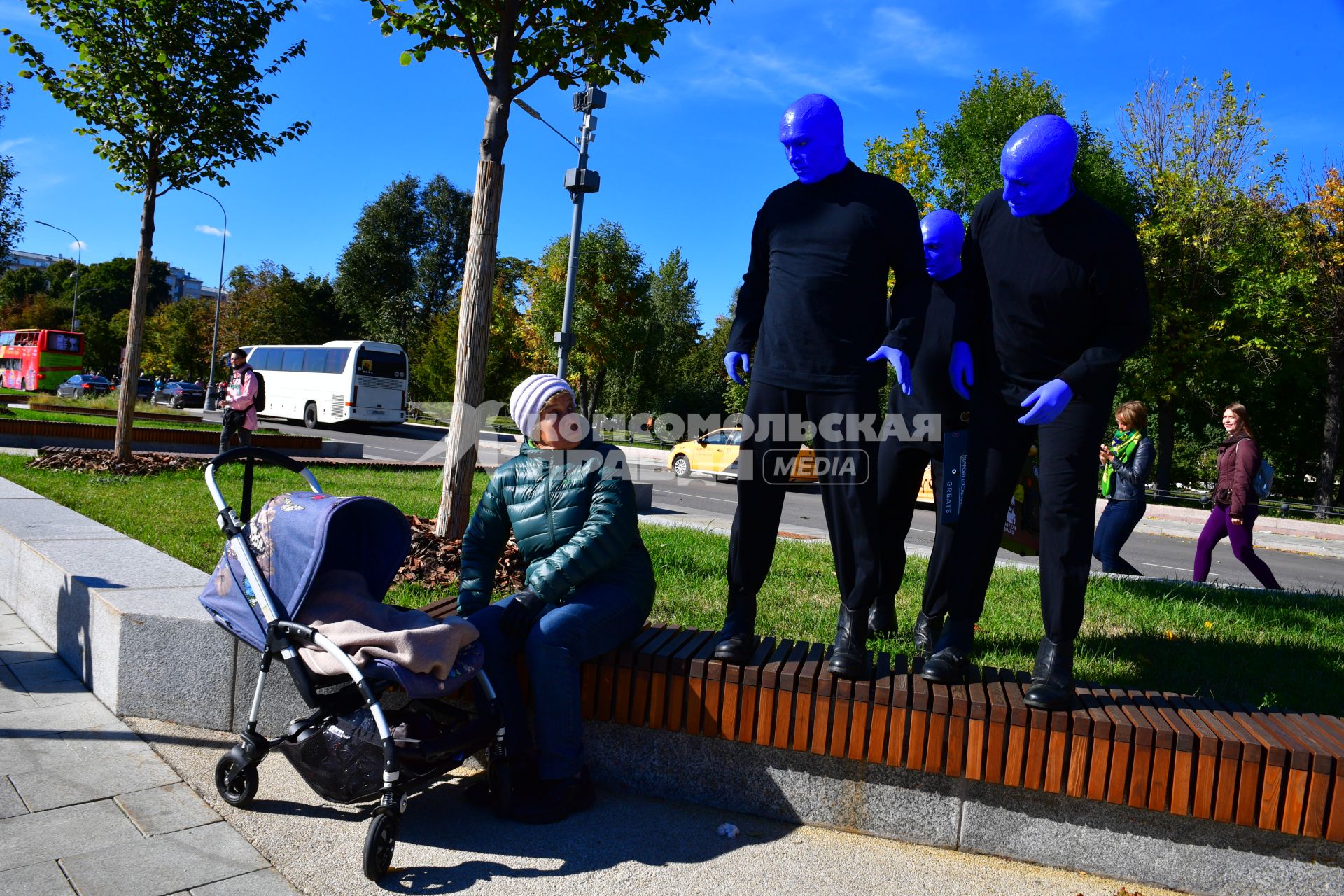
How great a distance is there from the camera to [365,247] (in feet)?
199

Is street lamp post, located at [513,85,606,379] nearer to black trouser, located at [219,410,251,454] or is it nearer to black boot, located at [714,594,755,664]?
black trouser, located at [219,410,251,454]

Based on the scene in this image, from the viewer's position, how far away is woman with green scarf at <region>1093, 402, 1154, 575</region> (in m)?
7.81

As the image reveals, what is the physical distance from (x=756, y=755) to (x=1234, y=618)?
404 centimetres

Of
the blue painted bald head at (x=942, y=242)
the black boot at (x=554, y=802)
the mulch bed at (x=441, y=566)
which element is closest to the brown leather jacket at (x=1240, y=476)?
the blue painted bald head at (x=942, y=242)

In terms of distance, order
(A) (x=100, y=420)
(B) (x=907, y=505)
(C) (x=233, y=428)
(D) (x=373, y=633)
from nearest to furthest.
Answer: (D) (x=373, y=633), (B) (x=907, y=505), (C) (x=233, y=428), (A) (x=100, y=420)

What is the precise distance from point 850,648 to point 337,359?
35265 mm

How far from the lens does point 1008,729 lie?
8.96 feet

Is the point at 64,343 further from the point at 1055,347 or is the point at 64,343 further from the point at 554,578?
the point at 1055,347

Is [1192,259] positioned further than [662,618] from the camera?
Yes

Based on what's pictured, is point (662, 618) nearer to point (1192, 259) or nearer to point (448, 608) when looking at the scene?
point (448, 608)

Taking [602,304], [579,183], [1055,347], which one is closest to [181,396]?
[602,304]

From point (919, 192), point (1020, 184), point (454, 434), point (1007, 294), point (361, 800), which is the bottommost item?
point (361, 800)

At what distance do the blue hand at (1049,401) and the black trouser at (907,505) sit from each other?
906 mm

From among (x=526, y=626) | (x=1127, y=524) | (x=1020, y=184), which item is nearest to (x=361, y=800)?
(x=526, y=626)
